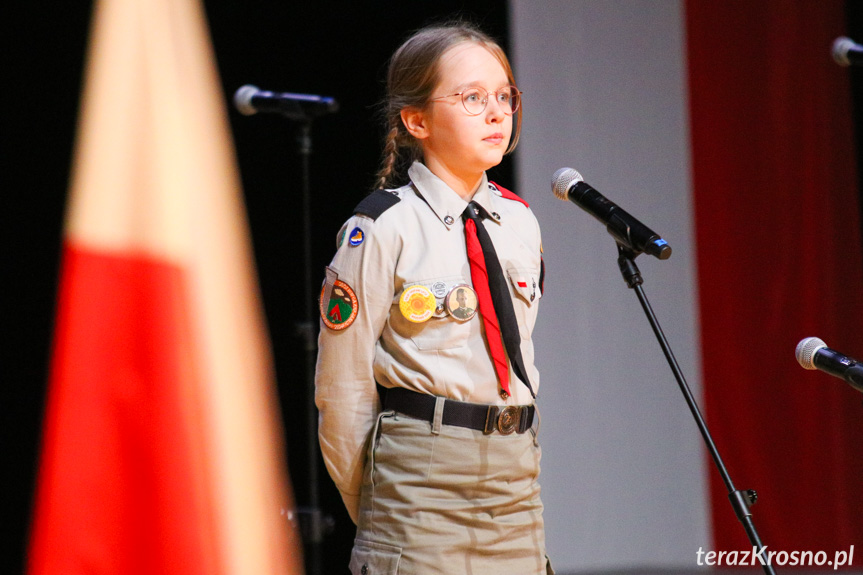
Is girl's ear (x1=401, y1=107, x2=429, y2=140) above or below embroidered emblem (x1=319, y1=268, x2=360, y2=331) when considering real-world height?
above

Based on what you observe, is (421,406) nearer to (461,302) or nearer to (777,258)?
(461,302)

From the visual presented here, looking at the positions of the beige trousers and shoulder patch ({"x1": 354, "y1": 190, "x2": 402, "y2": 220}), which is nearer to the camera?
the beige trousers

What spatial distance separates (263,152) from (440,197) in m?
1.47

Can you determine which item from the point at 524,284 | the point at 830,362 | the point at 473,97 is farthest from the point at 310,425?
the point at 830,362

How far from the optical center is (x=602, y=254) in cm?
367

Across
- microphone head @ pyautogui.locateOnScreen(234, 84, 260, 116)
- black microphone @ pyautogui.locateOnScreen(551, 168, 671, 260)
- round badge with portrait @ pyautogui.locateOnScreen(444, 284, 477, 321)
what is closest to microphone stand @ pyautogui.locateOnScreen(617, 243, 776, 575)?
black microphone @ pyautogui.locateOnScreen(551, 168, 671, 260)

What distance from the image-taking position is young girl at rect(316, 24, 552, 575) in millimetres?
1410

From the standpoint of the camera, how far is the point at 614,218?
1.40 metres

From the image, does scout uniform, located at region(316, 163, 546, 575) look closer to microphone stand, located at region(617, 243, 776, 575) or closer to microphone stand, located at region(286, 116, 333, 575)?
microphone stand, located at region(617, 243, 776, 575)

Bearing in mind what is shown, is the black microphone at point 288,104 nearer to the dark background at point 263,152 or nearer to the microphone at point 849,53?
the dark background at point 263,152

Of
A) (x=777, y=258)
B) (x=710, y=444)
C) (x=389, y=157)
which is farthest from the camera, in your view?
(x=777, y=258)

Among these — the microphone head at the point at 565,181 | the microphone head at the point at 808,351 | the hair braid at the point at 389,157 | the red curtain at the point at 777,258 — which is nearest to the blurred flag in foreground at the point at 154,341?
the hair braid at the point at 389,157

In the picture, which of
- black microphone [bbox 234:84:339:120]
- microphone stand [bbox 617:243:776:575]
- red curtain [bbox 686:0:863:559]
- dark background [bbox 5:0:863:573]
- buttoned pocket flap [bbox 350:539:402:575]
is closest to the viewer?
microphone stand [bbox 617:243:776:575]

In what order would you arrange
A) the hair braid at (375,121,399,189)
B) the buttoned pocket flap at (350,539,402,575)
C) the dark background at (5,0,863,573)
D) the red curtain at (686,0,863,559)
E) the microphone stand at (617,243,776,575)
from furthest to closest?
1. the red curtain at (686,0,863,559)
2. the dark background at (5,0,863,573)
3. the hair braid at (375,121,399,189)
4. the buttoned pocket flap at (350,539,402,575)
5. the microphone stand at (617,243,776,575)
